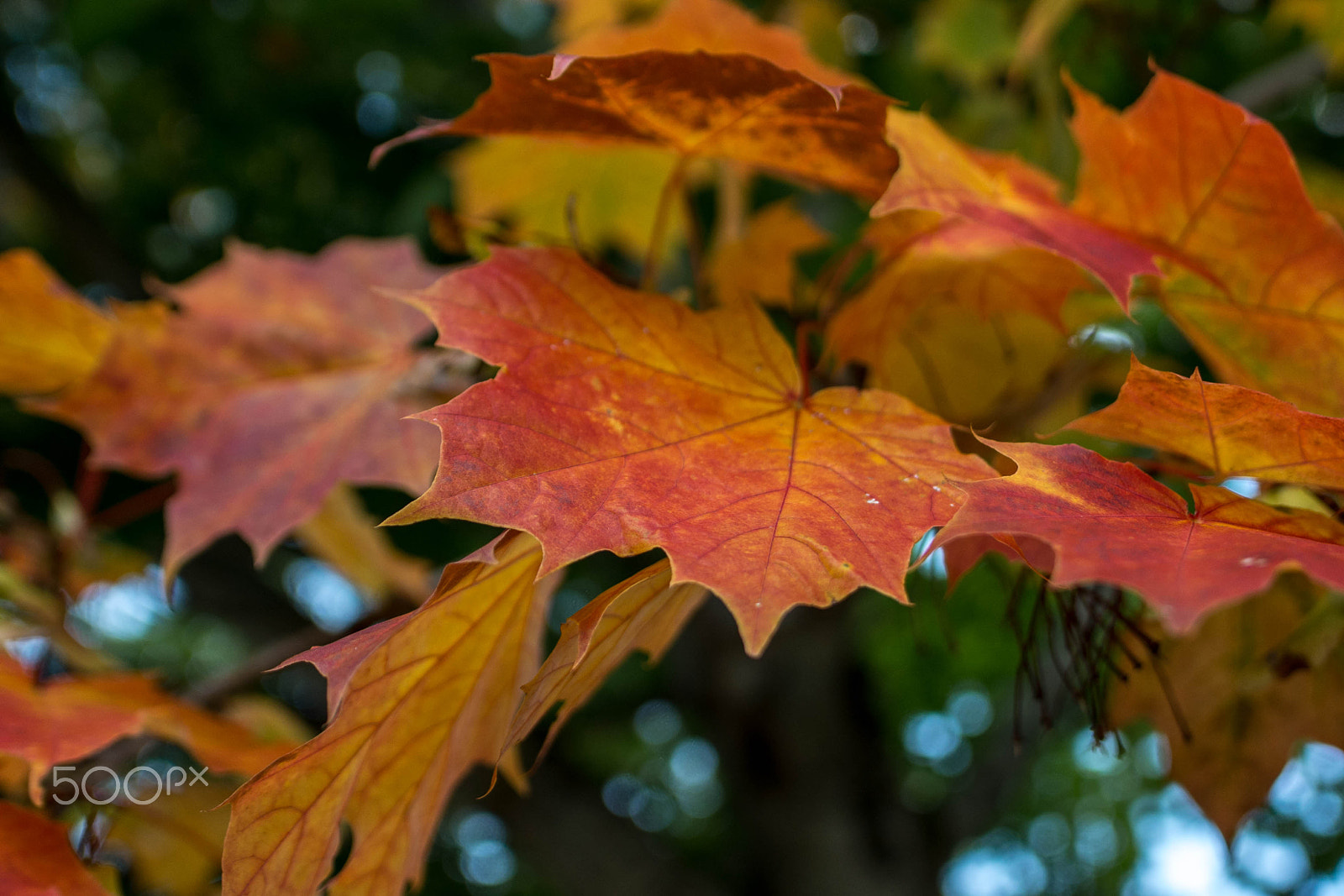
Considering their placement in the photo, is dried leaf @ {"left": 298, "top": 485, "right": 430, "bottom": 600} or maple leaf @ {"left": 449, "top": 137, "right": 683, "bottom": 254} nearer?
dried leaf @ {"left": 298, "top": 485, "right": 430, "bottom": 600}

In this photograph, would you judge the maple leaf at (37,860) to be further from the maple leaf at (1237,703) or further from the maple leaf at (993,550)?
the maple leaf at (1237,703)

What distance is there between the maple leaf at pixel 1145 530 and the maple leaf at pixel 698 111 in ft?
0.63

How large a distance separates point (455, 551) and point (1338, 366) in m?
1.53

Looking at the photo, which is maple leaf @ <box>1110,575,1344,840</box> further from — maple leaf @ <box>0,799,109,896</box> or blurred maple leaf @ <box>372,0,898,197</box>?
maple leaf @ <box>0,799,109,896</box>

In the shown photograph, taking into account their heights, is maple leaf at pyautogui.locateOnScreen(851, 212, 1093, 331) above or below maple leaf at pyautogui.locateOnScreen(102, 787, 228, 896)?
above

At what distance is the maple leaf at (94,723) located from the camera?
1.42 feet

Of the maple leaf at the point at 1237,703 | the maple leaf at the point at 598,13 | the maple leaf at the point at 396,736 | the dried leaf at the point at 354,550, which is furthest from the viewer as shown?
the maple leaf at the point at 598,13

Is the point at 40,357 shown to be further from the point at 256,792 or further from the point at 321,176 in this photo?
the point at 321,176

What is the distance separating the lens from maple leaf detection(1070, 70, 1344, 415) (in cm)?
46

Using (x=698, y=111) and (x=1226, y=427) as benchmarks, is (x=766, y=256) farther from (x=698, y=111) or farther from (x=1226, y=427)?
(x=1226, y=427)

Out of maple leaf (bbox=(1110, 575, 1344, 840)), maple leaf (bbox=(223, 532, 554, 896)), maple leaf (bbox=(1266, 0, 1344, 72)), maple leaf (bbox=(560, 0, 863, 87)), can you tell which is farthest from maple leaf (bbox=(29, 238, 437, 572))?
maple leaf (bbox=(1266, 0, 1344, 72))

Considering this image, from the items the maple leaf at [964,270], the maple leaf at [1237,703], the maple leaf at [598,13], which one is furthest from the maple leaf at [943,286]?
the maple leaf at [598,13]

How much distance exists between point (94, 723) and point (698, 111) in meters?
0.47

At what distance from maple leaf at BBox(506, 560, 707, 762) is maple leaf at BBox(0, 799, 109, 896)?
0.24 meters
